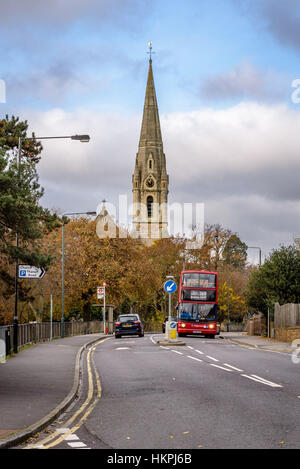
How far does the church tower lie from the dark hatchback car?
90.3 metres

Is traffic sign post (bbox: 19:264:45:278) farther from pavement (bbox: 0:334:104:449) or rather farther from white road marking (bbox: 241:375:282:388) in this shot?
white road marking (bbox: 241:375:282:388)

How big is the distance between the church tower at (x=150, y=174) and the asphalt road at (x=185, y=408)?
11676 centimetres

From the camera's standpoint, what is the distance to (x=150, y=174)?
456ft

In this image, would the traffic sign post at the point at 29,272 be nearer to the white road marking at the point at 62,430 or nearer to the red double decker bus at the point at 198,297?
the white road marking at the point at 62,430

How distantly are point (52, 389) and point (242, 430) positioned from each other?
6519 millimetres

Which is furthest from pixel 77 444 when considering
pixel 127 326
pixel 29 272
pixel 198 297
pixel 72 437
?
pixel 198 297

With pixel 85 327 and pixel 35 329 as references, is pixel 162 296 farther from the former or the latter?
pixel 35 329

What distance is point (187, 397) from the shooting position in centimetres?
1325

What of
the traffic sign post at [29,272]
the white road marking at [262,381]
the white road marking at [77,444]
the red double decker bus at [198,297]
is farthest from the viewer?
the red double decker bus at [198,297]

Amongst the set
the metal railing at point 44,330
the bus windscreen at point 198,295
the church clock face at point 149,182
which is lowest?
the metal railing at point 44,330

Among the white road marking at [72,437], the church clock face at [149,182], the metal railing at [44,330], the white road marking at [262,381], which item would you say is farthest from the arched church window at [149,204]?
the white road marking at [72,437]

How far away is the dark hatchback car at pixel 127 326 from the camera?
44.3m

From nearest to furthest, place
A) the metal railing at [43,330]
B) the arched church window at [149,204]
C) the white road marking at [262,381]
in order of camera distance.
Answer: the white road marking at [262,381] → the metal railing at [43,330] → the arched church window at [149,204]

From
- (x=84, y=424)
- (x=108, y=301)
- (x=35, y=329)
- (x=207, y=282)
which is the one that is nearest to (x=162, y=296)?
(x=108, y=301)
